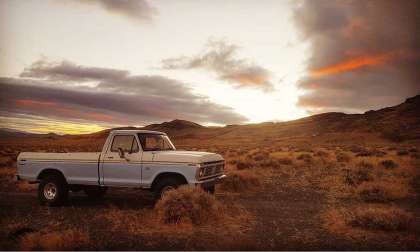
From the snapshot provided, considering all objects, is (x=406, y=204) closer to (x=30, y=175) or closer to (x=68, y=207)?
(x=68, y=207)

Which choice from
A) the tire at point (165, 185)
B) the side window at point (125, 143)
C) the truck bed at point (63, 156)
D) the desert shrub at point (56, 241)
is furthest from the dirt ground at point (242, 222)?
the side window at point (125, 143)

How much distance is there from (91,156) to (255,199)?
559cm

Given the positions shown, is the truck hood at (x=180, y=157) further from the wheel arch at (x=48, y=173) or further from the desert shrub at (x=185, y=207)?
the wheel arch at (x=48, y=173)

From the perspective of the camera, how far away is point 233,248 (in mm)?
6816

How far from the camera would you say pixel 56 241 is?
263 inches

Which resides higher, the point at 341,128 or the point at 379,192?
the point at 341,128

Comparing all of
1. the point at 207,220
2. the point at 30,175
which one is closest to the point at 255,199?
the point at 207,220

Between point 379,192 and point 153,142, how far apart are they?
8.19 metres

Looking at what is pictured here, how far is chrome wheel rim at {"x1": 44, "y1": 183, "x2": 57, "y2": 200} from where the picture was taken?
36.3ft

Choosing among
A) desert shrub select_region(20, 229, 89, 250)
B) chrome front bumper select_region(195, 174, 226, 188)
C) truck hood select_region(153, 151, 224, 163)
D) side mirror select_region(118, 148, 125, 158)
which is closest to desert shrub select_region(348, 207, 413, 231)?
chrome front bumper select_region(195, 174, 226, 188)

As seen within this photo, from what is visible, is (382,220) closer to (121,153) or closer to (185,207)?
(185,207)

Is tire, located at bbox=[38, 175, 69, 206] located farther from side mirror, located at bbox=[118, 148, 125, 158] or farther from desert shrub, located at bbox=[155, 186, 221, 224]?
desert shrub, located at bbox=[155, 186, 221, 224]

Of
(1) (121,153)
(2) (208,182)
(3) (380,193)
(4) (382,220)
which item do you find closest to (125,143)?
(1) (121,153)

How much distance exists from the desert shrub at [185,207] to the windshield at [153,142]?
213 centimetres
